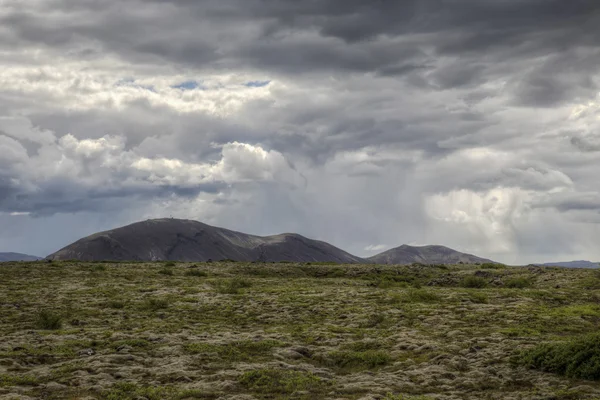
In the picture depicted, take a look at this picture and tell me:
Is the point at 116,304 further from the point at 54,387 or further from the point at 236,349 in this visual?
the point at 54,387

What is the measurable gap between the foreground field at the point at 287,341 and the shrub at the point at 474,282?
8619 millimetres

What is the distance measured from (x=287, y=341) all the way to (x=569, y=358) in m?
13.6

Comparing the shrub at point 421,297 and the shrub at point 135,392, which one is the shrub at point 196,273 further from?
the shrub at point 135,392

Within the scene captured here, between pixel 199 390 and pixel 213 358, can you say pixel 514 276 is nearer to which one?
pixel 213 358


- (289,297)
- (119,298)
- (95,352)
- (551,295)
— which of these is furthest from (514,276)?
(95,352)

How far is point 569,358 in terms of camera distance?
22.0 meters

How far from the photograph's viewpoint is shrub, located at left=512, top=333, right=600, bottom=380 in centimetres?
2111

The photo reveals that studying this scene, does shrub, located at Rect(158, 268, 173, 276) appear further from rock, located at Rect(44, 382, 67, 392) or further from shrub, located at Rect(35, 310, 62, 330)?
rock, located at Rect(44, 382, 67, 392)

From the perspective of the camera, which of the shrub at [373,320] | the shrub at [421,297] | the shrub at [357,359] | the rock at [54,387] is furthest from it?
the shrub at [421,297]

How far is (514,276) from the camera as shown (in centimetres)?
6203

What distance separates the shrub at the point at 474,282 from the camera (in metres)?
58.5

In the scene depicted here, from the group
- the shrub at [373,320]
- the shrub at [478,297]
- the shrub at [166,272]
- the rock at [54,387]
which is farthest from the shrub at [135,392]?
the shrub at [166,272]

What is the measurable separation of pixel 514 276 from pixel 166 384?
50244mm

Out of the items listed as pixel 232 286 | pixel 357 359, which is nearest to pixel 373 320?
pixel 357 359
